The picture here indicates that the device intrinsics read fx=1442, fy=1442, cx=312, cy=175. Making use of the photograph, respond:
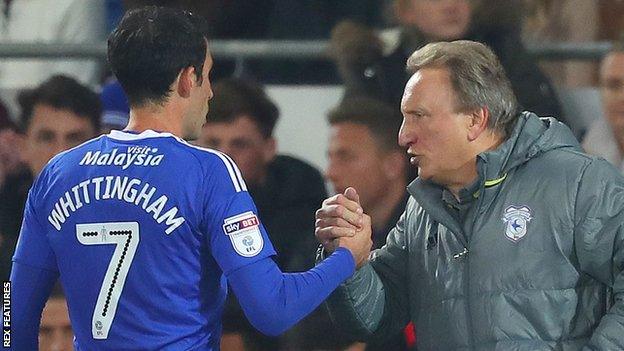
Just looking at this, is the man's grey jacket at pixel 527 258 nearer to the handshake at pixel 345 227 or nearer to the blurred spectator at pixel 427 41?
the handshake at pixel 345 227

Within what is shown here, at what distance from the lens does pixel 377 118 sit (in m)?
5.47

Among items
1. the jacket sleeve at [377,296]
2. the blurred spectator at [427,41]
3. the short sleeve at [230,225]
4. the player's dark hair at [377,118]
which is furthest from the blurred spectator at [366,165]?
the short sleeve at [230,225]

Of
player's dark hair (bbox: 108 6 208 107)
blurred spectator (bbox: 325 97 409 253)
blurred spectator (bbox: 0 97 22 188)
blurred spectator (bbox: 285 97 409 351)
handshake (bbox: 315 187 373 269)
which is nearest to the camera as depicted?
player's dark hair (bbox: 108 6 208 107)

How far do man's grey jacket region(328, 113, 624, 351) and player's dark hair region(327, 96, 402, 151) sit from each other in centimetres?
158

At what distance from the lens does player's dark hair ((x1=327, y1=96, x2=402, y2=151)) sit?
17.9ft

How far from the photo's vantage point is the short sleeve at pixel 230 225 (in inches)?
131

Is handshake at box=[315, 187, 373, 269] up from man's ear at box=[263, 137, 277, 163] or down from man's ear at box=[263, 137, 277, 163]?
up

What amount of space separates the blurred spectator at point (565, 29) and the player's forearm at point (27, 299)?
286 centimetres

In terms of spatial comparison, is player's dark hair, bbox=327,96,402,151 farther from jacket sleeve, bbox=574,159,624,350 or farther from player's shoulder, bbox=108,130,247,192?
player's shoulder, bbox=108,130,247,192

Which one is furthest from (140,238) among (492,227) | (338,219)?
(492,227)

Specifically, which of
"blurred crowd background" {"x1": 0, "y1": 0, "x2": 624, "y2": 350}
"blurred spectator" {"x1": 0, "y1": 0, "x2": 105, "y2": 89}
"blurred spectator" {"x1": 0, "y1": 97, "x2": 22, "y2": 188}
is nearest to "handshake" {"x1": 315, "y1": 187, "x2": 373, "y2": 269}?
"blurred crowd background" {"x1": 0, "y1": 0, "x2": 624, "y2": 350}

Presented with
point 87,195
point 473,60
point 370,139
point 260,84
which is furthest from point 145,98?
point 260,84

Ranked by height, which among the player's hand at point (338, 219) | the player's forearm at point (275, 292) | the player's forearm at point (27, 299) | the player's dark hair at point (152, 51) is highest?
the player's dark hair at point (152, 51)

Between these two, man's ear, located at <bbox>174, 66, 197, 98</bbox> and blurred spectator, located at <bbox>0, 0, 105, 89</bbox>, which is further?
blurred spectator, located at <bbox>0, 0, 105, 89</bbox>
